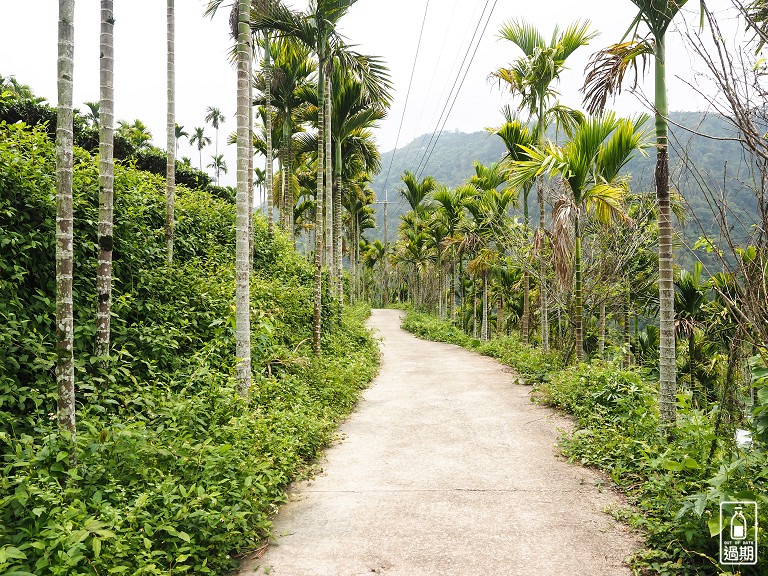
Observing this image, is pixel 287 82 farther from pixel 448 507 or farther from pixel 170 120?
pixel 448 507

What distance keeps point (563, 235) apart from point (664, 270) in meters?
3.32

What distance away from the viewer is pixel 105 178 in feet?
15.3

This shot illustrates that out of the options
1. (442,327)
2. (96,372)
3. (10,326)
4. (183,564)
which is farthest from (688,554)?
(442,327)

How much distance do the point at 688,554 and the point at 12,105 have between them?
9.97 m

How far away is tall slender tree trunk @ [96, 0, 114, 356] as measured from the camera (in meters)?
4.44

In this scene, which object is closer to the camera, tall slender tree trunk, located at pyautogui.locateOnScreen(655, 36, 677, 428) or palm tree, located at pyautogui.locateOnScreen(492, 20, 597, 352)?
tall slender tree trunk, located at pyautogui.locateOnScreen(655, 36, 677, 428)

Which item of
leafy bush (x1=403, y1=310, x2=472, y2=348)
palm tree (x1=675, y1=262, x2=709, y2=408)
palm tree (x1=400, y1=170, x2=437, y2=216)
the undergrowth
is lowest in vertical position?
leafy bush (x1=403, y1=310, x2=472, y2=348)

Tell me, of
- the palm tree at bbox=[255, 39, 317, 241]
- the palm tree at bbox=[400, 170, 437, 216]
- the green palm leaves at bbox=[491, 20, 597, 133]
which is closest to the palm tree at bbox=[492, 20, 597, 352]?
the green palm leaves at bbox=[491, 20, 597, 133]

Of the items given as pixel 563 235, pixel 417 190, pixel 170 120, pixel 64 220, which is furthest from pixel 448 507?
pixel 417 190

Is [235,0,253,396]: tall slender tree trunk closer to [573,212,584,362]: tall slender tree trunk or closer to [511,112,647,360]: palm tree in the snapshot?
[511,112,647,360]: palm tree

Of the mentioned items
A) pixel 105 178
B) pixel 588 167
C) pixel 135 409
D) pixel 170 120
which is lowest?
pixel 135 409

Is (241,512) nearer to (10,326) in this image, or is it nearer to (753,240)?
(10,326)

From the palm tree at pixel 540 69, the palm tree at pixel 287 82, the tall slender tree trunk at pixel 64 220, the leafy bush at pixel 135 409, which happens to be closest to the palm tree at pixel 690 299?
the palm tree at pixel 540 69

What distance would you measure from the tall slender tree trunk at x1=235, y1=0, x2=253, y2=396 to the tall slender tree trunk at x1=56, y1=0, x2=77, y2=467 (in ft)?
6.29
